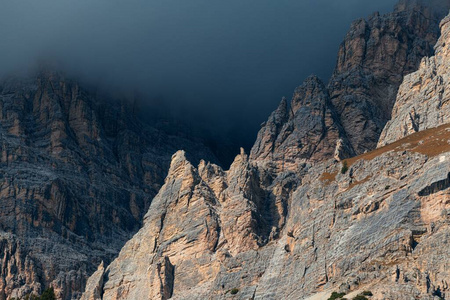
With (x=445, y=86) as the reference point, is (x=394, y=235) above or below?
below

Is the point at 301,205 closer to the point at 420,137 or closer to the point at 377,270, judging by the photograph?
the point at 420,137

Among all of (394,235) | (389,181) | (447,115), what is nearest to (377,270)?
(394,235)

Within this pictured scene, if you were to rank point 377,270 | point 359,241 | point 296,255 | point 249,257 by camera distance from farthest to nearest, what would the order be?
point 249,257, point 296,255, point 359,241, point 377,270

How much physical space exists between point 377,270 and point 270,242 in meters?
41.5

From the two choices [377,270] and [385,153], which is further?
[385,153]

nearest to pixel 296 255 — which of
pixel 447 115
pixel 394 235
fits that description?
pixel 394 235

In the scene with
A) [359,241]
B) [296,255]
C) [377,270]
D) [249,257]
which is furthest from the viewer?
[249,257]

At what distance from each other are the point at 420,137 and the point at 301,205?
22.3 meters

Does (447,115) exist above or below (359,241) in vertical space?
above

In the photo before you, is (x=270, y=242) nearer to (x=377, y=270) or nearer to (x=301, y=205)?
(x=301, y=205)

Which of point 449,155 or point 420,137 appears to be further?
point 420,137

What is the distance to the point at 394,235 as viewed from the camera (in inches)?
6156

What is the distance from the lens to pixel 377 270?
15312 cm

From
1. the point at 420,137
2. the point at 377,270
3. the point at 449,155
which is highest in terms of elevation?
the point at 420,137
